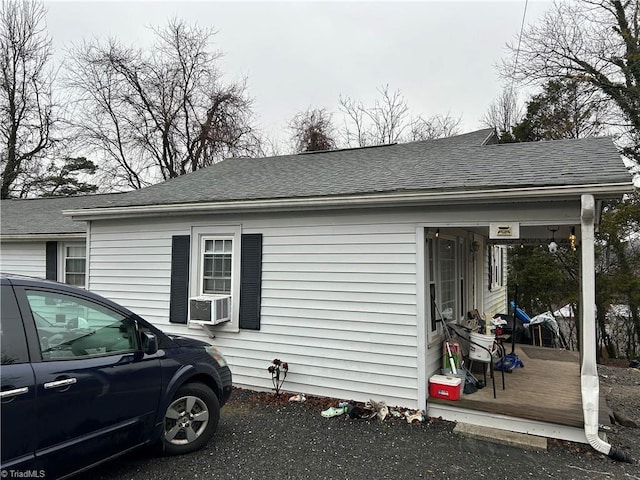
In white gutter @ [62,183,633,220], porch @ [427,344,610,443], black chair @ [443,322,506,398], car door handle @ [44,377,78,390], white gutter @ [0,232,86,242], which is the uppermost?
white gutter @ [62,183,633,220]

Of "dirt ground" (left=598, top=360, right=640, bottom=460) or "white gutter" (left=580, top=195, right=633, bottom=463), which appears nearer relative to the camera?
"white gutter" (left=580, top=195, right=633, bottom=463)

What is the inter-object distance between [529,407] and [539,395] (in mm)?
803

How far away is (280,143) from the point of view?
79.7 feet

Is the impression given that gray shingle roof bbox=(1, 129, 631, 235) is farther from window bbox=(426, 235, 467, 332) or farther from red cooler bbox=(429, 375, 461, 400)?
red cooler bbox=(429, 375, 461, 400)

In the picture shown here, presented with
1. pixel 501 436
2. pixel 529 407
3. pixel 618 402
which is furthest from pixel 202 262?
pixel 618 402

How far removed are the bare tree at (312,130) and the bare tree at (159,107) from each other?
275cm

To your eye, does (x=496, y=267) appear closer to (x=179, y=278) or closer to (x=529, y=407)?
(x=529, y=407)

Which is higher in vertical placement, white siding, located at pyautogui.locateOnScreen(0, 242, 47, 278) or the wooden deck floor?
white siding, located at pyautogui.locateOnScreen(0, 242, 47, 278)

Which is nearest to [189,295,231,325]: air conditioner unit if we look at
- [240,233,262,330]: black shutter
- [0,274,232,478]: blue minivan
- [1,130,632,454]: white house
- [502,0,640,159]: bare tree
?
[1,130,632,454]: white house

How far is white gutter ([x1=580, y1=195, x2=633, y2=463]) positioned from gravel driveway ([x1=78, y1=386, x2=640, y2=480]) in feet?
0.61

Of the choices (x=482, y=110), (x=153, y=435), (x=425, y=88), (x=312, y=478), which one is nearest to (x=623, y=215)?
(x=425, y=88)

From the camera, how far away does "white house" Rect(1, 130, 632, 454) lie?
180 inches

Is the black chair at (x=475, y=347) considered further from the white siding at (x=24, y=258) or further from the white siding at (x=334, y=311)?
the white siding at (x=24, y=258)

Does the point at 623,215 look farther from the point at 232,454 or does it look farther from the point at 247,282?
the point at 232,454
